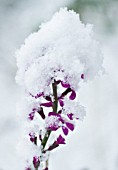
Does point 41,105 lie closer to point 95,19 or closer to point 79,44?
point 79,44

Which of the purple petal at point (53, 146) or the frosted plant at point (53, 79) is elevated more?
the frosted plant at point (53, 79)

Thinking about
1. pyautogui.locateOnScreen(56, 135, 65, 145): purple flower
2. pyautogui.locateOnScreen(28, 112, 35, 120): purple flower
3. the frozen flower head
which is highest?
the frozen flower head

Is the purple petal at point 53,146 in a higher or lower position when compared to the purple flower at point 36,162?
higher

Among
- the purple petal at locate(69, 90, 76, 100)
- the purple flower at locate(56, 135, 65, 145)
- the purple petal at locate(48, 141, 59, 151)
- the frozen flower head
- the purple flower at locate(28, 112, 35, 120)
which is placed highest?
the frozen flower head

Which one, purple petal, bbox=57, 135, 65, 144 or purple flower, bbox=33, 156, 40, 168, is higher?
purple petal, bbox=57, 135, 65, 144

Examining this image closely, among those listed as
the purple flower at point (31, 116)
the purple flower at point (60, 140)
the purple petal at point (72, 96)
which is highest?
the purple petal at point (72, 96)

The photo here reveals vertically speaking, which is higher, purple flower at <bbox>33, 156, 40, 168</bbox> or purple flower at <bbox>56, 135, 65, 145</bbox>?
purple flower at <bbox>56, 135, 65, 145</bbox>

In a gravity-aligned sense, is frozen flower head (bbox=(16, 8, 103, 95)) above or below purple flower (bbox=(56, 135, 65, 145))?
above
